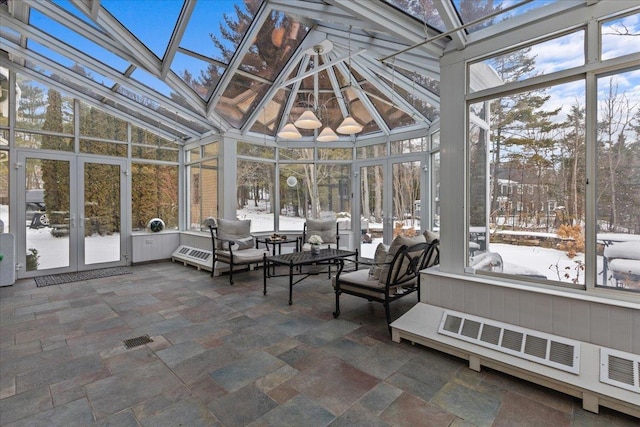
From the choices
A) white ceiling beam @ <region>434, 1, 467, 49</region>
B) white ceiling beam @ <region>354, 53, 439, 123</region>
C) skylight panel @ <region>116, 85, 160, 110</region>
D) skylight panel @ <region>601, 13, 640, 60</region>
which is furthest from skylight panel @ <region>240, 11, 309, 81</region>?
skylight panel @ <region>601, 13, 640, 60</region>

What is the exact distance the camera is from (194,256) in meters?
6.75

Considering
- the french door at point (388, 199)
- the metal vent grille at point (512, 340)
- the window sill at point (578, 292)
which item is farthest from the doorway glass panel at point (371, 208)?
the metal vent grille at point (512, 340)

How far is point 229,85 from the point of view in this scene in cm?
554

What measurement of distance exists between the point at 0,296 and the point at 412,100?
7.06 m

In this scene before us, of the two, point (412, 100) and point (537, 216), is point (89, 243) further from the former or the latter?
point (537, 216)

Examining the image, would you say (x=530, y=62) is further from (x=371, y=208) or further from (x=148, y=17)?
(x=371, y=208)

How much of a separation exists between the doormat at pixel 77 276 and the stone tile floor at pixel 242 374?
138 cm

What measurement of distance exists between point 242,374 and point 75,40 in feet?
16.6

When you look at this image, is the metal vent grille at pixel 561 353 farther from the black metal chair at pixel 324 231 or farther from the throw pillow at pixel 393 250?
the black metal chair at pixel 324 231

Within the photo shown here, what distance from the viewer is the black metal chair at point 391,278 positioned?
3.39 metres

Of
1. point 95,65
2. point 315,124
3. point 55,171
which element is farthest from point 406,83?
point 55,171

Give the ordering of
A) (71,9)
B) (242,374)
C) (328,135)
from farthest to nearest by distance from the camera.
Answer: (328,135), (71,9), (242,374)

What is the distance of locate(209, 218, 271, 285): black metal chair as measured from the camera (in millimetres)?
5660

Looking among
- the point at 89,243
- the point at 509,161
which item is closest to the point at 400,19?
the point at 509,161
